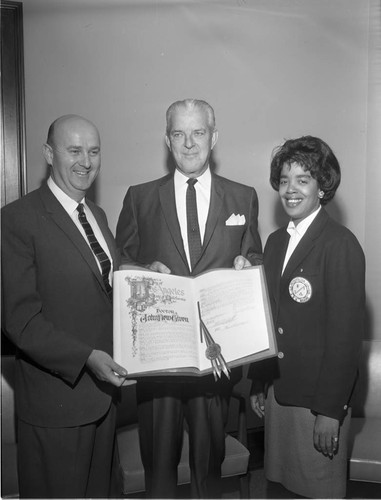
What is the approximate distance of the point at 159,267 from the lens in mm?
2176

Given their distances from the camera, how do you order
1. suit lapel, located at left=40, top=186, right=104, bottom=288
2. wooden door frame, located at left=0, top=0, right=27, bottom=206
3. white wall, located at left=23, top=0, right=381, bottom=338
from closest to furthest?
suit lapel, located at left=40, top=186, right=104, bottom=288
wooden door frame, located at left=0, top=0, right=27, bottom=206
white wall, located at left=23, top=0, right=381, bottom=338

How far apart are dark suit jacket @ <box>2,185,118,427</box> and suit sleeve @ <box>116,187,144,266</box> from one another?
30 centimetres

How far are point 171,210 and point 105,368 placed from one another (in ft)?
2.52

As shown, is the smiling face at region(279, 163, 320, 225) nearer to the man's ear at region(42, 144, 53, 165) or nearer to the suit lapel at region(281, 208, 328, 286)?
the suit lapel at region(281, 208, 328, 286)

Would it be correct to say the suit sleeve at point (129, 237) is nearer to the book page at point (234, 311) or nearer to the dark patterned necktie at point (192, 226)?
the dark patterned necktie at point (192, 226)

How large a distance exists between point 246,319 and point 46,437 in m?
0.91

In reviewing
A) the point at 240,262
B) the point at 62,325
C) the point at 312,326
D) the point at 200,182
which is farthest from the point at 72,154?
the point at 312,326

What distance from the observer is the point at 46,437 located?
2012 mm

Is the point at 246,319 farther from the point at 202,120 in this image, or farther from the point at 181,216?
the point at 202,120

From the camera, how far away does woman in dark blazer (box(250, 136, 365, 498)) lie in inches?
79.5

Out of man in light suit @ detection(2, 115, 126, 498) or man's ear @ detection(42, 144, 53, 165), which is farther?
man's ear @ detection(42, 144, 53, 165)

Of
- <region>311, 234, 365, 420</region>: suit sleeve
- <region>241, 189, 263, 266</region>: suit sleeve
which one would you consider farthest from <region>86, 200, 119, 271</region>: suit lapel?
<region>311, 234, 365, 420</region>: suit sleeve

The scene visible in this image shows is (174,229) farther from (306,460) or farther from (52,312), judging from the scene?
(306,460)

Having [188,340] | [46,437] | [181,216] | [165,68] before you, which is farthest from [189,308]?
[165,68]
